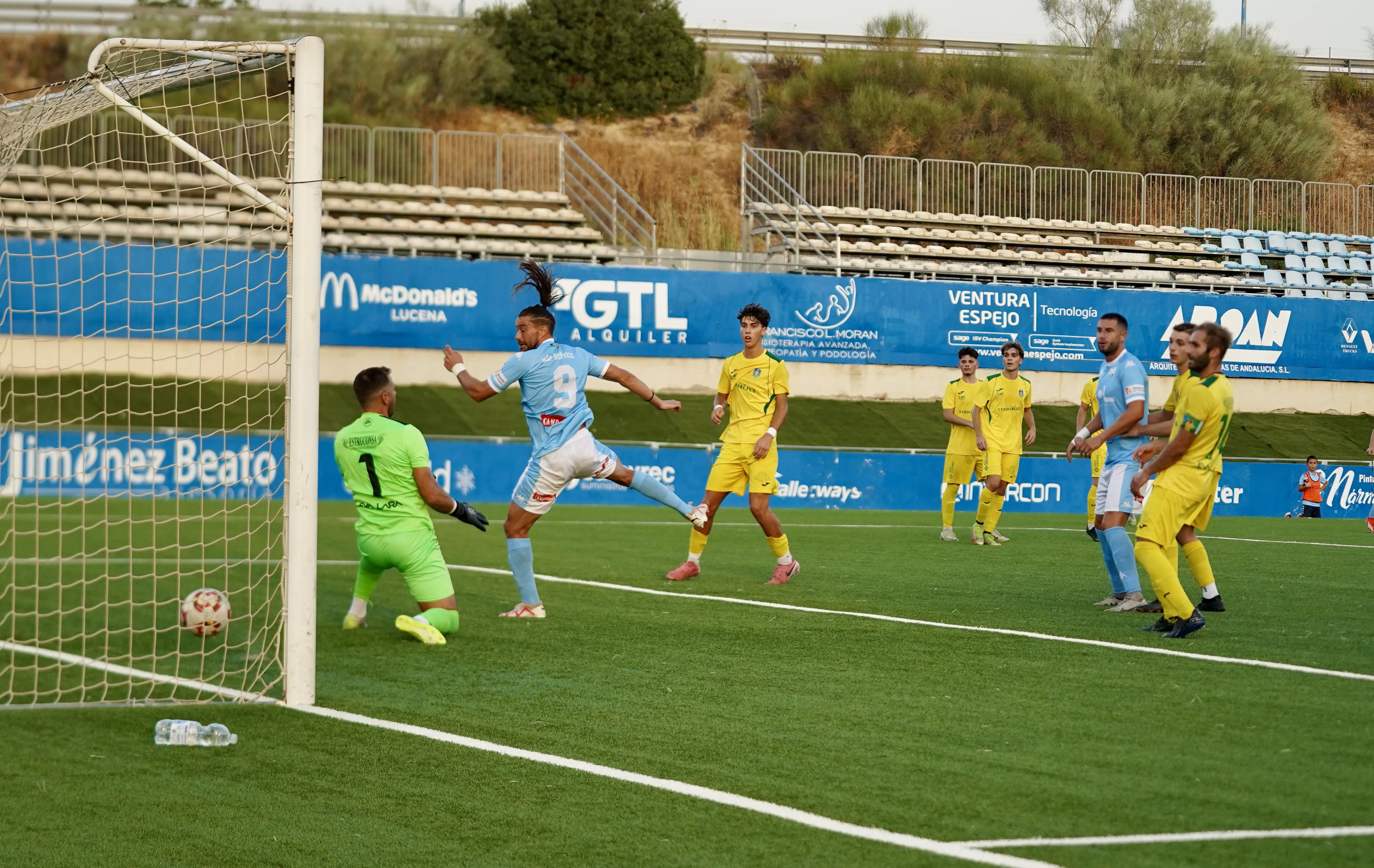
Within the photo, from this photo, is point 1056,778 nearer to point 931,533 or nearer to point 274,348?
point 931,533

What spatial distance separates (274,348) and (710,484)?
51.7 ft

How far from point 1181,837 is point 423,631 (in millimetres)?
4675

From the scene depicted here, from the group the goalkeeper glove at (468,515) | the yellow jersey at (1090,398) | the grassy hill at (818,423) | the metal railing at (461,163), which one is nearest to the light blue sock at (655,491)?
the goalkeeper glove at (468,515)

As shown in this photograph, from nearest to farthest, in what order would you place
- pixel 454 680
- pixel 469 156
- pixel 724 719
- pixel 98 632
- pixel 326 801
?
pixel 326 801, pixel 724 719, pixel 454 680, pixel 98 632, pixel 469 156

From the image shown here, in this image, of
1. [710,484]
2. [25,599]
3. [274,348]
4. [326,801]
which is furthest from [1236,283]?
[326,801]

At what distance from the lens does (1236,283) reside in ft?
98.1

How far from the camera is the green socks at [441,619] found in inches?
303

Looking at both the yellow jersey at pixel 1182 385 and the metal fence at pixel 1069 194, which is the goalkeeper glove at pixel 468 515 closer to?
the yellow jersey at pixel 1182 385

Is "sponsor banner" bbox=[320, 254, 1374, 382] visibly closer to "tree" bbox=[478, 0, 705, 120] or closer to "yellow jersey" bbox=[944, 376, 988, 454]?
"yellow jersey" bbox=[944, 376, 988, 454]

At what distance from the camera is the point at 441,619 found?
7.72 meters

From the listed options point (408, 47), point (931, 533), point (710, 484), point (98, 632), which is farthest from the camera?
point (408, 47)

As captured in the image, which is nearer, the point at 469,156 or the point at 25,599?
the point at 25,599

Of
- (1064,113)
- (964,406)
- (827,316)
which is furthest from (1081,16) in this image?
(964,406)

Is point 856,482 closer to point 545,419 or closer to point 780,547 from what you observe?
point 780,547
